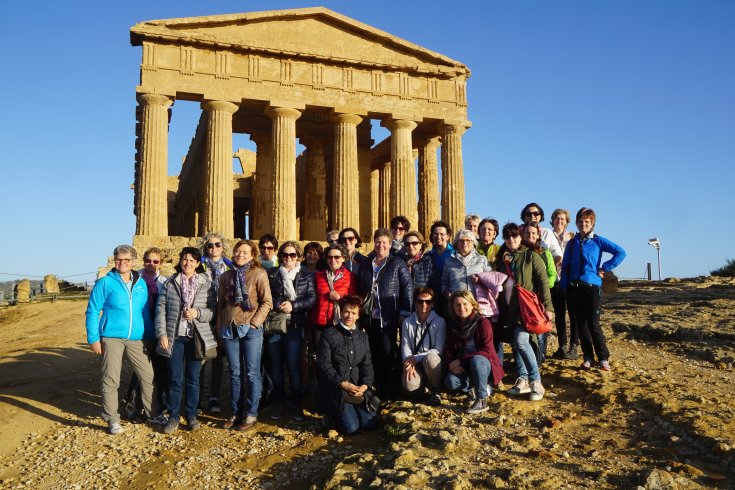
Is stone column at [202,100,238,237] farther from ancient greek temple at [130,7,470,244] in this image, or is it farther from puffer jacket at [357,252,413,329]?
puffer jacket at [357,252,413,329]

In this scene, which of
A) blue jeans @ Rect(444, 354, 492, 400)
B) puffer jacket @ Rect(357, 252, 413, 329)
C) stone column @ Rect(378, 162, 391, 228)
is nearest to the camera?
blue jeans @ Rect(444, 354, 492, 400)

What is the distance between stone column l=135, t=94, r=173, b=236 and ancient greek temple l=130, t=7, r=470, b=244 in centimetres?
3

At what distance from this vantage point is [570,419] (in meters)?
6.05

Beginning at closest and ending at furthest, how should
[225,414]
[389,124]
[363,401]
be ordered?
[363,401]
[225,414]
[389,124]

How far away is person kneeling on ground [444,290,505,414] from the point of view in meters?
6.54

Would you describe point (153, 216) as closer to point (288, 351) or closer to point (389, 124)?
point (389, 124)

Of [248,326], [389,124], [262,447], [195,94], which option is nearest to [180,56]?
[195,94]

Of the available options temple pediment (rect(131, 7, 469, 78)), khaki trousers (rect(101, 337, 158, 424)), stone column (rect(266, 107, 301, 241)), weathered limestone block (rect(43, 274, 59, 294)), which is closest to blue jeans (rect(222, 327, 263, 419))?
khaki trousers (rect(101, 337, 158, 424))

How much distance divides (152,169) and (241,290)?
44.6ft

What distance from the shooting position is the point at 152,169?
1905 cm

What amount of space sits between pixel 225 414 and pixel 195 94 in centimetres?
1469

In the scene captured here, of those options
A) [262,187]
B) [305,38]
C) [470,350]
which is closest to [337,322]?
[470,350]

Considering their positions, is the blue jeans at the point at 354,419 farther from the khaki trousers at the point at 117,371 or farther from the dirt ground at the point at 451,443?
the khaki trousers at the point at 117,371

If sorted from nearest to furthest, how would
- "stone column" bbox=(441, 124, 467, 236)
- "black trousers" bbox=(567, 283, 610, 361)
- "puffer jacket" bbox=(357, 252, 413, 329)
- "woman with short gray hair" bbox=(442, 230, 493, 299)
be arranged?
"woman with short gray hair" bbox=(442, 230, 493, 299) < "puffer jacket" bbox=(357, 252, 413, 329) < "black trousers" bbox=(567, 283, 610, 361) < "stone column" bbox=(441, 124, 467, 236)
